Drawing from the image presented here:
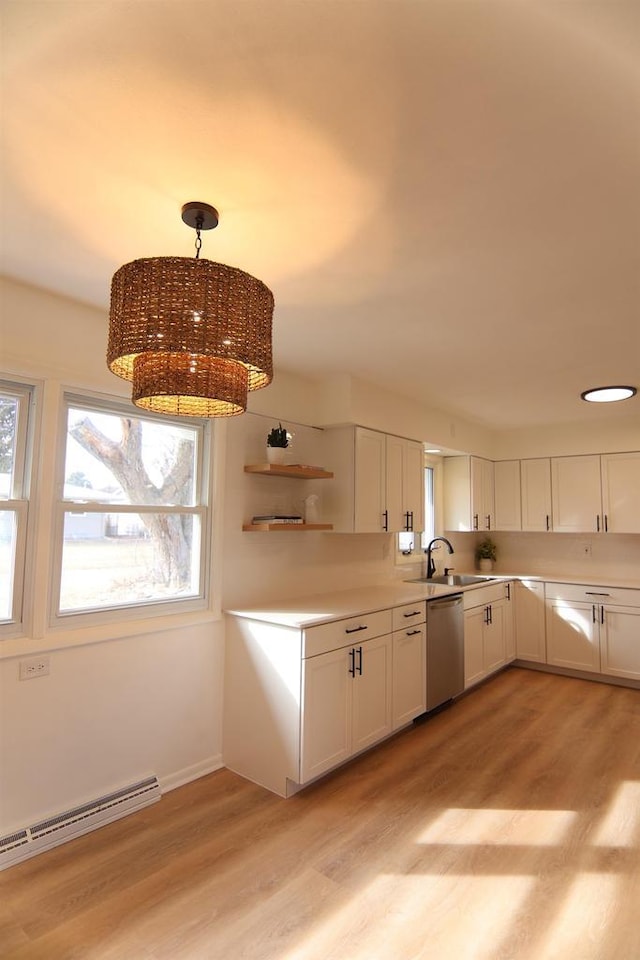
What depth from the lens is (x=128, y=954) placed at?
171 centimetres

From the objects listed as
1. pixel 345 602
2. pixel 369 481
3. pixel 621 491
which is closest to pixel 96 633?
pixel 345 602

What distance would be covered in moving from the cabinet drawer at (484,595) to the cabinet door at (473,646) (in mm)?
52

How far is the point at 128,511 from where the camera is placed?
8.95 ft

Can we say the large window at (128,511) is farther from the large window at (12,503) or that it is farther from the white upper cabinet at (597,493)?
the white upper cabinet at (597,493)

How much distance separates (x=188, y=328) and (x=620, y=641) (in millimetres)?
4718

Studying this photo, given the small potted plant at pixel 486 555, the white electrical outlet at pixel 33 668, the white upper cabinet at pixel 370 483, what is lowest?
the white electrical outlet at pixel 33 668

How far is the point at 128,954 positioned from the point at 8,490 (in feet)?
6.01

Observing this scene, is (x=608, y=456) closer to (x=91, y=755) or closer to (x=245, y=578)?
(x=245, y=578)

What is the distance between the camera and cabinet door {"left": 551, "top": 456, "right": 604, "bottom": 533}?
4.95m

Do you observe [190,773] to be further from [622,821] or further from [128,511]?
[622,821]

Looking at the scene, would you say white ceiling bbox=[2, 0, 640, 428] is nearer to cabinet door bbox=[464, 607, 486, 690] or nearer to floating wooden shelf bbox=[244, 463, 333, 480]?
floating wooden shelf bbox=[244, 463, 333, 480]

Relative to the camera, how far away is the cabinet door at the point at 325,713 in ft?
8.79

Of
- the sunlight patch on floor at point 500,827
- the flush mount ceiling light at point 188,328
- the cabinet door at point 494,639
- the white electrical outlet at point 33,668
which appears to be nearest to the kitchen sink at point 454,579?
the cabinet door at point 494,639

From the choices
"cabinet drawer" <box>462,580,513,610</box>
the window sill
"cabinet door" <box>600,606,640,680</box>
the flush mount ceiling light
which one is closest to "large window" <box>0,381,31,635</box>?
the window sill
